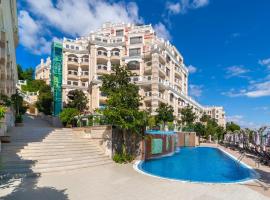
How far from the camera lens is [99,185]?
32.4 ft

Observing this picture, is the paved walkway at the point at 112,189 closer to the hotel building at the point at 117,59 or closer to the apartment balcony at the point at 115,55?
the hotel building at the point at 117,59

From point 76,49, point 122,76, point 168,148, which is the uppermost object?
point 76,49

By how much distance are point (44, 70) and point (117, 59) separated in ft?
114

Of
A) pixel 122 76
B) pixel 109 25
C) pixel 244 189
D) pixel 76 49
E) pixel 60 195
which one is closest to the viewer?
pixel 60 195

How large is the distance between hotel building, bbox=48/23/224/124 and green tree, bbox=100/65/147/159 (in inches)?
1046

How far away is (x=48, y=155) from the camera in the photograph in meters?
13.8

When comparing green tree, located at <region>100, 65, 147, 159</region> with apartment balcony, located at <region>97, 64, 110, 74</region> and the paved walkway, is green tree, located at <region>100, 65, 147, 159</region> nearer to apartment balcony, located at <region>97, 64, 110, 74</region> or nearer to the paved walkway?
the paved walkway

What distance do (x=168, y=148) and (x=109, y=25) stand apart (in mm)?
40127

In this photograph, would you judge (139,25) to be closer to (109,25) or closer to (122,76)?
(109,25)

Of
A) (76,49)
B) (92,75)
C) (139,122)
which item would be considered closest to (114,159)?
(139,122)

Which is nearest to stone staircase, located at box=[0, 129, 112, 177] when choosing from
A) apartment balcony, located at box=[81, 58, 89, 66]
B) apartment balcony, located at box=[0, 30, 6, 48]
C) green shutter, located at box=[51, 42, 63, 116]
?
apartment balcony, located at box=[0, 30, 6, 48]

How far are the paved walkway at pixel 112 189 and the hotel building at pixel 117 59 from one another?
32896mm

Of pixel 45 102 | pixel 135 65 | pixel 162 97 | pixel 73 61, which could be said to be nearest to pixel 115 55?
pixel 135 65

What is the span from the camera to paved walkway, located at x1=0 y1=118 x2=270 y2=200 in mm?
8320
